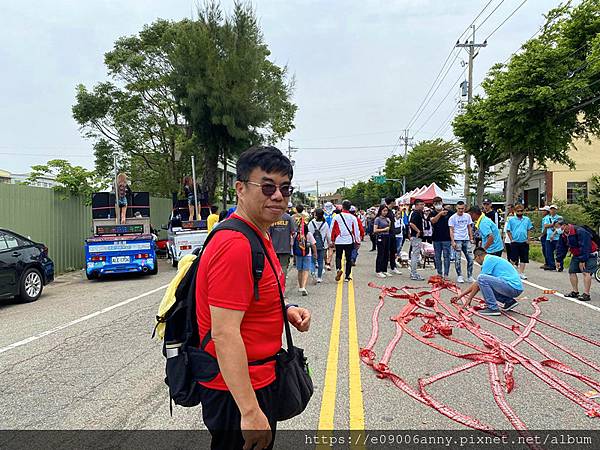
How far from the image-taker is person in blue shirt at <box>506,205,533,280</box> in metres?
12.6

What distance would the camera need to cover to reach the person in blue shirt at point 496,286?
783 centimetres

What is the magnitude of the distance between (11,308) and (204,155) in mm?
15837

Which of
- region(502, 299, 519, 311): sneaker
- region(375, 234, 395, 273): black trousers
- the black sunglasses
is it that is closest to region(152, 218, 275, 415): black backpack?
the black sunglasses

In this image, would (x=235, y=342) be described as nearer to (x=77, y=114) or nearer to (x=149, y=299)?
(x=149, y=299)

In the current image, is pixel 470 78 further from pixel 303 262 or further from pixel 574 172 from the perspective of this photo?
pixel 303 262

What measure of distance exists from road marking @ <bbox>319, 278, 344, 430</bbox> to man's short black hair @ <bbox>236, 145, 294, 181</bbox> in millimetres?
2508

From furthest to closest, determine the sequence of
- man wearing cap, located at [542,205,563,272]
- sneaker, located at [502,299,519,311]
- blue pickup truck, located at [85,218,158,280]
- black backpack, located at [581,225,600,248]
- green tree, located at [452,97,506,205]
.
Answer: green tree, located at [452,97,506,205], man wearing cap, located at [542,205,563,272], blue pickup truck, located at [85,218,158,280], black backpack, located at [581,225,600,248], sneaker, located at [502,299,519,311]

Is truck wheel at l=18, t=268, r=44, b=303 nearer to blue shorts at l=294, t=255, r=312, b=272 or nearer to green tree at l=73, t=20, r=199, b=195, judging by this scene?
blue shorts at l=294, t=255, r=312, b=272

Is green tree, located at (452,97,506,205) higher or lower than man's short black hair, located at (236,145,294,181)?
higher

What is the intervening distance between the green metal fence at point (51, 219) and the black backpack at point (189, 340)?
43.0 ft

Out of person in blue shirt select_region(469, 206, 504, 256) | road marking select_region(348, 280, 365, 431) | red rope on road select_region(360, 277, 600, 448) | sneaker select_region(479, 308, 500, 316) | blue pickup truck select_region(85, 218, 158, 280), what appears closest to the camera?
road marking select_region(348, 280, 365, 431)

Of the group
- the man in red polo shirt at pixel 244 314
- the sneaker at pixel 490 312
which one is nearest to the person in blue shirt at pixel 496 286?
the sneaker at pixel 490 312

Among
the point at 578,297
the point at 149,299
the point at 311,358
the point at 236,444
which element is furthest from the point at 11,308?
the point at 578,297

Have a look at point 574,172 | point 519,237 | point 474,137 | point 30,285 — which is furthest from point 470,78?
point 30,285
